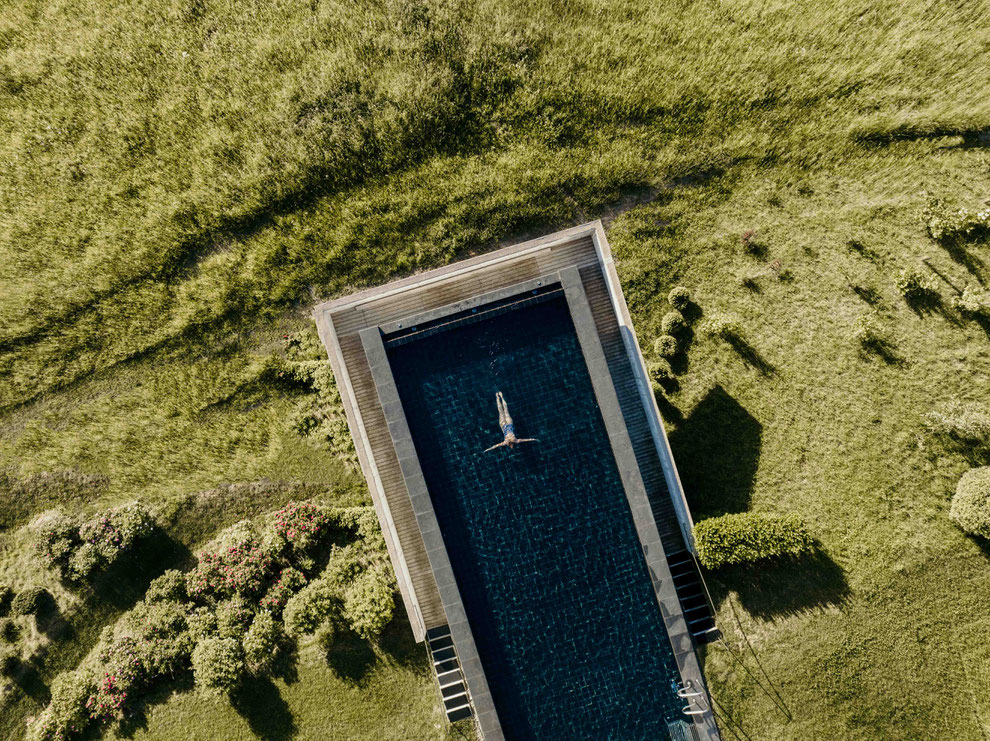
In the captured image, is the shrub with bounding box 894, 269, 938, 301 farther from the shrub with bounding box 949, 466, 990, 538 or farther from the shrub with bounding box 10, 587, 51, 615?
the shrub with bounding box 10, 587, 51, 615

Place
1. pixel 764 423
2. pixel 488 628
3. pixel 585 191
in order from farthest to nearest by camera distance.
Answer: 1. pixel 585 191
2. pixel 764 423
3. pixel 488 628

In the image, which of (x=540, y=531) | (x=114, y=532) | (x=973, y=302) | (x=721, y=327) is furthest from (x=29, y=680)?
(x=973, y=302)

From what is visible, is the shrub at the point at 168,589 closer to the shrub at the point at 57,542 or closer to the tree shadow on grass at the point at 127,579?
the tree shadow on grass at the point at 127,579

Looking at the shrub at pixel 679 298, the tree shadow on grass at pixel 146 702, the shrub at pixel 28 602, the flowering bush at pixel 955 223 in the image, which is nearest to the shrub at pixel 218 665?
the tree shadow on grass at pixel 146 702

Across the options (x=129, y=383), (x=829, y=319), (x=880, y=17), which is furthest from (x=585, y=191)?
(x=129, y=383)

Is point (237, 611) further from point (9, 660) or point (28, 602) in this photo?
point (9, 660)

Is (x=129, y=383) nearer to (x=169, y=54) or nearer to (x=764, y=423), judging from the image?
(x=169, y=54)
